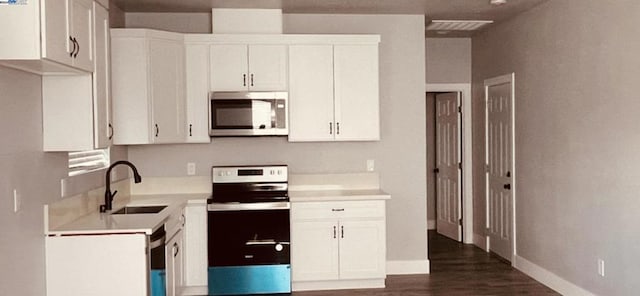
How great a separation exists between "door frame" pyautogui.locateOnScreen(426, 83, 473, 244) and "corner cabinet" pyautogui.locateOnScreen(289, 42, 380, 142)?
6.68 ft

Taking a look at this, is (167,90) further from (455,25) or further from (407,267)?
(455,25)

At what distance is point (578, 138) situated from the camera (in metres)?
4.85

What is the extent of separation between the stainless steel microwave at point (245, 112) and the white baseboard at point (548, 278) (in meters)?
2.68

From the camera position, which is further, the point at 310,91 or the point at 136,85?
the point at 310,91

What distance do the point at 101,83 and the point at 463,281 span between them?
3.60m

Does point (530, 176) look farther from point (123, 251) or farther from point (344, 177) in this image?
point (123, 251)

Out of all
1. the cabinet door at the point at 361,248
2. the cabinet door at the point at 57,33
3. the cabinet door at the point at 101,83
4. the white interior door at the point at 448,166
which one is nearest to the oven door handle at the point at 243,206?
the cabinet door at the point at 361,248

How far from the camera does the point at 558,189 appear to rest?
17.0ft

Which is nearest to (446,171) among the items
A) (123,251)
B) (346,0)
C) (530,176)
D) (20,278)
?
(530,176)

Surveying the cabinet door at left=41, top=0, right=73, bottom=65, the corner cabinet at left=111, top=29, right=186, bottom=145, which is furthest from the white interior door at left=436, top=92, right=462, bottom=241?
the cabinet door at left=41, top=0, right=73, bottom=65

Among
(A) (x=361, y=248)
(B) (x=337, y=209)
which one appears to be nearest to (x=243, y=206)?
(B) (x=337, y=209)

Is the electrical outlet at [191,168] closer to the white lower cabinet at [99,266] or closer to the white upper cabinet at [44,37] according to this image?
the white lower cabinet at [99,266]

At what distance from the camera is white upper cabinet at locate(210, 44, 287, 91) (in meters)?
5.36

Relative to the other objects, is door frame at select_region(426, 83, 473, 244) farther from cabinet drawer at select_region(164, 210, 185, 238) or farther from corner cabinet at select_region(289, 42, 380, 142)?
cabinet drawer at select_region(164, 210, 185, 238)
